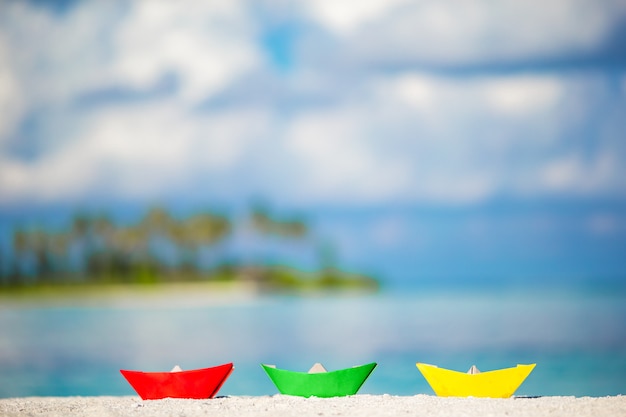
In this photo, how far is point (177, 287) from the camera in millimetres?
105062

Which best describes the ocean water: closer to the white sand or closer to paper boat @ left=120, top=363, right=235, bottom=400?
paper boat @ left=120, top=363, right=235, bottom=400

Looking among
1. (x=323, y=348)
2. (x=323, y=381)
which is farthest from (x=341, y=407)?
(x=323, y=348)

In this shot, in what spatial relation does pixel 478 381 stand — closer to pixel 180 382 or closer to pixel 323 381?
pixel 323 381

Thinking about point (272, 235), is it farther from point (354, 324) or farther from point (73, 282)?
point (354, 324)

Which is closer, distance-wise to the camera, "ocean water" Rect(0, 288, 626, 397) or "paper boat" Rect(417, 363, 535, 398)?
"paper boat" Rect(417, 363, 535, 398)

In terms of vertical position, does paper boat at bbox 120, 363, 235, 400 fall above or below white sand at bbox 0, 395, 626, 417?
above

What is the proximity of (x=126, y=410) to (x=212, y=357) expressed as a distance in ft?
81.5

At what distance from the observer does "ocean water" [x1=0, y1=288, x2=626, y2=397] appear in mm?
27891

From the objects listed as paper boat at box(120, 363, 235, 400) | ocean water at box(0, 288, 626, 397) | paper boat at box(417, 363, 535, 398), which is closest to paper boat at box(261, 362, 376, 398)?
paper boat at box(120, 363, 235, 400)

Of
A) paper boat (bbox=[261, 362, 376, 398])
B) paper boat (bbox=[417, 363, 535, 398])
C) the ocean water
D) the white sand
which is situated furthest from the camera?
the ocean water

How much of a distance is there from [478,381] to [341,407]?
96.9 inches

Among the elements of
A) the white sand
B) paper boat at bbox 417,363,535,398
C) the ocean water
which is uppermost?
the ocean water

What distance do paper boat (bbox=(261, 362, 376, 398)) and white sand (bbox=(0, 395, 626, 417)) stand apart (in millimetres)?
215

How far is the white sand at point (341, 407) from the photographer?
12.5m
